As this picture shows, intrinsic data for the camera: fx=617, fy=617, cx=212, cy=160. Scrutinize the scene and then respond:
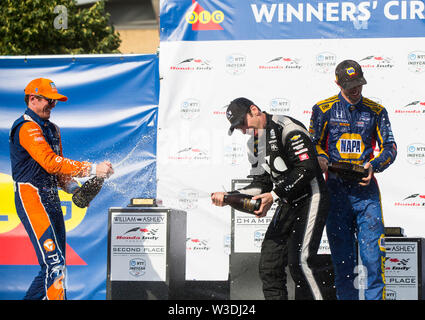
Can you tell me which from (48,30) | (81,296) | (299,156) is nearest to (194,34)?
(299,156)

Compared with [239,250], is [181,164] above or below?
above

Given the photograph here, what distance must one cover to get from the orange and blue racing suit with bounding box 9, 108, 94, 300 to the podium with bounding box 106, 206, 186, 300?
0.79 meters

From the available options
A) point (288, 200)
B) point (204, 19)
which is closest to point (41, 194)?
point (288, 200)

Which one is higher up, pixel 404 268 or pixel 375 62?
pixel 375 62

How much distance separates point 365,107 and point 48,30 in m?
7.42

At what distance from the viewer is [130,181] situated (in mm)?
7312

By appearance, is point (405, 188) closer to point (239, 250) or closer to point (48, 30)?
point (239, 250)

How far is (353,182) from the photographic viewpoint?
19.3 ft

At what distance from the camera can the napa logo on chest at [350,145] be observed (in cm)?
605

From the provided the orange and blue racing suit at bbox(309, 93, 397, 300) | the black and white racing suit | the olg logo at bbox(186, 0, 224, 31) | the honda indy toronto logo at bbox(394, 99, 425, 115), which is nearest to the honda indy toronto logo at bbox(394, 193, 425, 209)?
the honda indy toronto logo at bbox(394, 99, 425, 115)

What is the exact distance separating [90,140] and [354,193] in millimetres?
3251

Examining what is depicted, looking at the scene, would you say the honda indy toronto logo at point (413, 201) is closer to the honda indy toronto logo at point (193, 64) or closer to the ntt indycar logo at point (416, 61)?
the ntt indycar logo at point (416, 61)

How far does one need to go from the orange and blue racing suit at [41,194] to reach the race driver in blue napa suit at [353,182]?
7.80 ft

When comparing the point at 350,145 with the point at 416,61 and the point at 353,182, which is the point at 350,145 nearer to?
the point at 353,182
